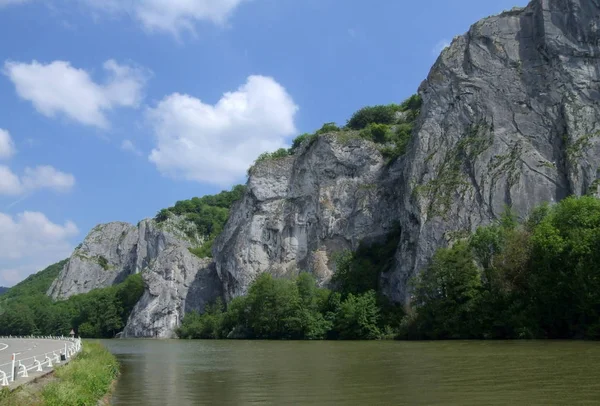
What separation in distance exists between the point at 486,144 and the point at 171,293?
57014 mm

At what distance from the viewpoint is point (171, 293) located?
94125 mm

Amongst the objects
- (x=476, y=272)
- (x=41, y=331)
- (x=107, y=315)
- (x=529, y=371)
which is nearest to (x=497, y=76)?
(x=476, y=272)

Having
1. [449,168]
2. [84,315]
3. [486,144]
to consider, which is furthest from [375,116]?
[84,315]

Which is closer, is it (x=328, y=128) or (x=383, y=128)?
(x=383, y=128)

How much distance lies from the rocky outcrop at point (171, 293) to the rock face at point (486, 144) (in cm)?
2003

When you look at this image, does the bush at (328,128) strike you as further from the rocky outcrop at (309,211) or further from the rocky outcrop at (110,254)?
the rocky outcrop at (110,254)

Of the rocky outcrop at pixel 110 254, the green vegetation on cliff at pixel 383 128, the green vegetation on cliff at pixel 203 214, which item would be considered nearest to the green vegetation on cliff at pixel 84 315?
the rocky outcrop at pixel 110 254

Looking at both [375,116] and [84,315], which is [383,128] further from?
[84,315]

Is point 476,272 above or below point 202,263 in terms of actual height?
below

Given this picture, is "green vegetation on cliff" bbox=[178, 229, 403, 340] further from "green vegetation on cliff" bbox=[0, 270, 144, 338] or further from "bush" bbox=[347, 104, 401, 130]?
A: "green vegetation on cliff" bbox=[0, 270, 144, 338]

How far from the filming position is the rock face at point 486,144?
57438mm

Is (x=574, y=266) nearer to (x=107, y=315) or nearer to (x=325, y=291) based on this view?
(x=325, y=291)

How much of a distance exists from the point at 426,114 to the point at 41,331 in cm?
8353

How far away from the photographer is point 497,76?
65375 mm
